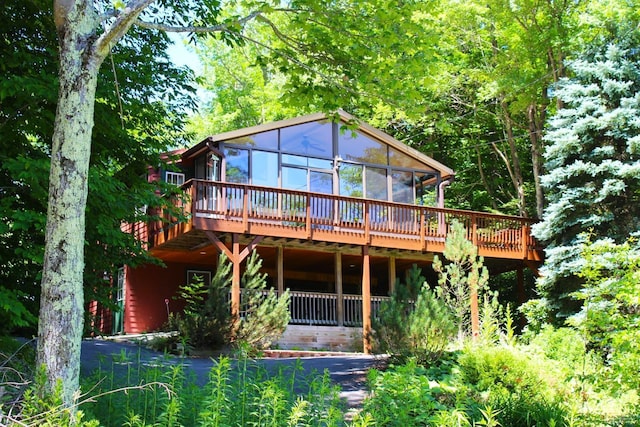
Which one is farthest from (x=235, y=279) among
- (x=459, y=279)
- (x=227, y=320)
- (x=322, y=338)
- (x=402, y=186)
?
(x=402, y=186)

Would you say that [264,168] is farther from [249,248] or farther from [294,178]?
[249,248]

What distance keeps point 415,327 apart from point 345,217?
8349 millimetres

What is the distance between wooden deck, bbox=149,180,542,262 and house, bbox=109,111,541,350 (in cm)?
3

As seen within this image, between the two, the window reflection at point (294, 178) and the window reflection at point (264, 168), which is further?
the window reflection at point (294, 178)

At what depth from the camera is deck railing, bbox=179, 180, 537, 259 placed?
1697 cm

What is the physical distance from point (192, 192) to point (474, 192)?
15044 mm

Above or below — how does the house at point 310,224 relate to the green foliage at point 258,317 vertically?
above

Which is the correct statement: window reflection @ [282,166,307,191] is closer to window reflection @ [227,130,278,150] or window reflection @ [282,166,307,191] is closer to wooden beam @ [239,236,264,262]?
window reflection @ [227,130,278,150]

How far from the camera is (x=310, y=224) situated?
17844 mm

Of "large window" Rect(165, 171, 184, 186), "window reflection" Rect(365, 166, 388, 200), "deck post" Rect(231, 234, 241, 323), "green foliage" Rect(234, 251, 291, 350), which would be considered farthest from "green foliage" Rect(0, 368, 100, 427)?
"window reflection" Rect(365, 166, 388, 200)

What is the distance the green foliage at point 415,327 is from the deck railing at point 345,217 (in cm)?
624

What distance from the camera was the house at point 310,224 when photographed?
17.4m

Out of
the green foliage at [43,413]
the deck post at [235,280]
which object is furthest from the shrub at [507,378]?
the deck post at [235,280]

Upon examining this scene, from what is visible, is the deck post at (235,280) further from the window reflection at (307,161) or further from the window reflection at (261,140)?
the window reflection at (307,161)
